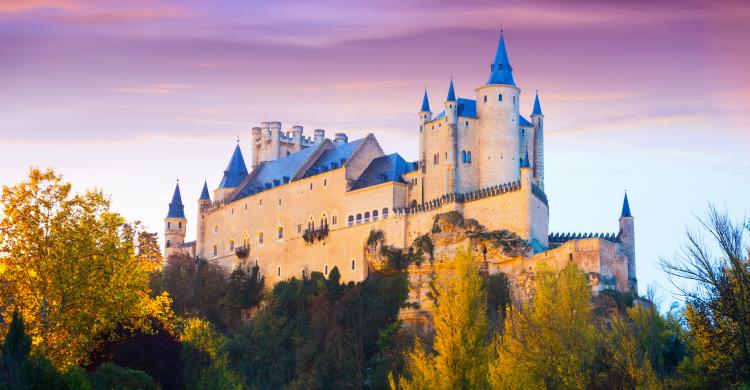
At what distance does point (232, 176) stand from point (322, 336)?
32.1 meters

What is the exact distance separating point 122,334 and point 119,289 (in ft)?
15.1

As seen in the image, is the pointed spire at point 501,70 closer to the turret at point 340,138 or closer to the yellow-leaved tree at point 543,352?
the turret at point 340,138

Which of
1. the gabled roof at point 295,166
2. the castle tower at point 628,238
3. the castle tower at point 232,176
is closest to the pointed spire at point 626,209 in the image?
the castle tower at point 628,238

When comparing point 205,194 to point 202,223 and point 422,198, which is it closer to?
point 202,223

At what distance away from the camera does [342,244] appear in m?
86.9

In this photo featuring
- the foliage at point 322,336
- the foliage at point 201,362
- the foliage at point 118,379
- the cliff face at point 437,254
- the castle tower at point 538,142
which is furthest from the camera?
the castle tower at point 538,142

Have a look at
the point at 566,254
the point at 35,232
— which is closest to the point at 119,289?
the point at 35,232

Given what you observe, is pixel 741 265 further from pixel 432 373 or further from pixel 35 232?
pixel 35 232

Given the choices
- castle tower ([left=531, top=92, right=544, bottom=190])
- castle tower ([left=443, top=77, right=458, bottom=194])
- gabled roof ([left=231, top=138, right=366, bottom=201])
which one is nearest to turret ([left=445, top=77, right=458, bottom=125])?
castle tower ([left=443, top=77, right=458, bottom=194])

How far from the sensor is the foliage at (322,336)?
7719 centimetres

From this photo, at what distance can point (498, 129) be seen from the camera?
262 ft

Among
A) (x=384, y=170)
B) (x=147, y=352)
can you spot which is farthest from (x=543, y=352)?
(x=384, y=170)

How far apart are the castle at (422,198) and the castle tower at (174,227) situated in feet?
34.2

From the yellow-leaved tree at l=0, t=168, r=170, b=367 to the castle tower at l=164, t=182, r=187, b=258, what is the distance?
6608 centimetres
